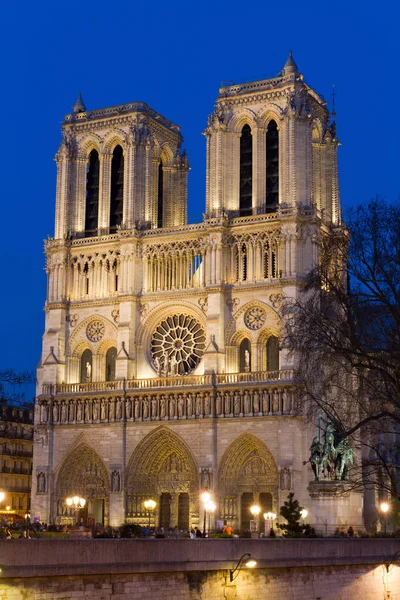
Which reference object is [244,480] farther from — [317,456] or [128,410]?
[317,456]

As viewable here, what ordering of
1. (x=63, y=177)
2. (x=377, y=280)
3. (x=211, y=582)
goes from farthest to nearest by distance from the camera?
(x=63, y=177), (x=377, y=280), (x=211, y=582)

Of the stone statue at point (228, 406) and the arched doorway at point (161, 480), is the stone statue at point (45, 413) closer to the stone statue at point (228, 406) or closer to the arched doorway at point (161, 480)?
the arched doorway at point (161, 480)

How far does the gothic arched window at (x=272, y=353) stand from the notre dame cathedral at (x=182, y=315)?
121mm

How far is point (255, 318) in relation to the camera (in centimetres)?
5609

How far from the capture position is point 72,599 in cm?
2312

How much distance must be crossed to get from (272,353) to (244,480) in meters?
6.71

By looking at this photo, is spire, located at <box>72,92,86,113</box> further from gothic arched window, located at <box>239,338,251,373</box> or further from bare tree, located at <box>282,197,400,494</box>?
bare tree, located at <box>282,197,400,494</box>

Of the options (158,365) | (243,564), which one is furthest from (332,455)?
(158,365)

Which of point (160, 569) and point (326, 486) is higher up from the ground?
point (326, 486)

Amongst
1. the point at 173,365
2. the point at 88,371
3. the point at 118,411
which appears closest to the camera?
the point at 118,411

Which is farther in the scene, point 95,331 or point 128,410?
point 95,331

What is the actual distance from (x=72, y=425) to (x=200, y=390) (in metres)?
8.07

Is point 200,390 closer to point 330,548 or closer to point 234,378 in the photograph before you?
point 234,378

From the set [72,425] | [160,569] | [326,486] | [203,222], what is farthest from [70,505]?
[160,569]
